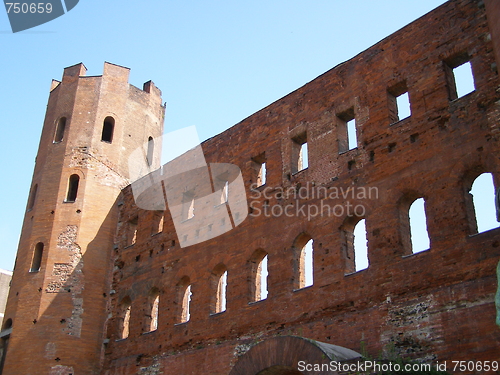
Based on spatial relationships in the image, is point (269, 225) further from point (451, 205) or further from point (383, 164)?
point (451, 205)

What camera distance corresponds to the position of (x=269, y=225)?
13.8 meters

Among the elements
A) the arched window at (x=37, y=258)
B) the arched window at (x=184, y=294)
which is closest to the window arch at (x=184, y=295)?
the arched window at (x=184, y=294)

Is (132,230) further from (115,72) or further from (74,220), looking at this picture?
(115,72)

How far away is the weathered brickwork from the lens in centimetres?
1038

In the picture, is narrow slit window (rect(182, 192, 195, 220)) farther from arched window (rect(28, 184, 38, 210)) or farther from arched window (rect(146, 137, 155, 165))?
arched window (rect(28, 184, 38, 210))

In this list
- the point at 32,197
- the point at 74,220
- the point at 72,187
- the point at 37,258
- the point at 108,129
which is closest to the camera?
the point at 37,258

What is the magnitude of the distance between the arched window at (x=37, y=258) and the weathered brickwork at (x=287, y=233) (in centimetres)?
4

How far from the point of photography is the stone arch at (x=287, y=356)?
9703mm

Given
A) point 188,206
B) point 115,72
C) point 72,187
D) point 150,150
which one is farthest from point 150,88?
point 188,206

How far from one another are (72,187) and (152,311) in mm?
4995

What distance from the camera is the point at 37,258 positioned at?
17.7 m

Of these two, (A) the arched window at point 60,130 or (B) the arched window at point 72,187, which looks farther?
(A) the arched window at point 60,130

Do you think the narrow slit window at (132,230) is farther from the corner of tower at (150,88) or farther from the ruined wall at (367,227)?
the corner of tower at (150,88)

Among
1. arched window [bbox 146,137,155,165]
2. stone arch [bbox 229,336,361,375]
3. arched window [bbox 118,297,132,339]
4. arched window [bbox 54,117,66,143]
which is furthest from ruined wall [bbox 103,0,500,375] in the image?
arched window [bbox 54,117,66,143]
